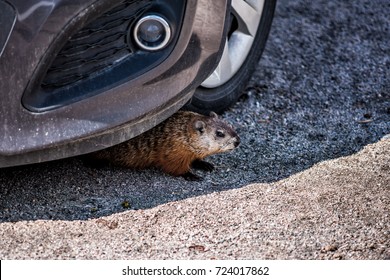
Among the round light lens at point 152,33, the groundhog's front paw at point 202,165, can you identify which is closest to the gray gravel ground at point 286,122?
the groundhog's front paw at point 202,165

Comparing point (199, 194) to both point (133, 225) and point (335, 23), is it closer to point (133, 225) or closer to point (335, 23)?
point (133, 225)

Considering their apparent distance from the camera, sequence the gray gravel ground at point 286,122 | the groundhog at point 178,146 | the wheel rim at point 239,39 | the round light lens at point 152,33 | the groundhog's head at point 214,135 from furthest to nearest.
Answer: the wheel rim at point 239,39 → the groundhog's head at point 214,135 → the groundhog at point 178,146 → the gray gravel ground at point 286,122 → the round light lens at point 152,33

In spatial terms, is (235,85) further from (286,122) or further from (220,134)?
(220,134)

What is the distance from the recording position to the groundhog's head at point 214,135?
575 centimetres

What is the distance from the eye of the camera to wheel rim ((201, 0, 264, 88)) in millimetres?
5934

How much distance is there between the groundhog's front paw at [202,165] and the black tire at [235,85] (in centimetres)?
43

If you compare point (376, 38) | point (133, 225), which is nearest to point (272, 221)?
point (133, 225)

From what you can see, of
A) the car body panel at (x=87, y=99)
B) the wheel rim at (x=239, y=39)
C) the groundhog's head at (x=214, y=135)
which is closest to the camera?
the car body panel at (x=87, y=99)

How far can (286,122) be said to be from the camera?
6.33 m

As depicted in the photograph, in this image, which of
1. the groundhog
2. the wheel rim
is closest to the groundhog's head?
the groundhog

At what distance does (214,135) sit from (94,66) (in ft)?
5.22

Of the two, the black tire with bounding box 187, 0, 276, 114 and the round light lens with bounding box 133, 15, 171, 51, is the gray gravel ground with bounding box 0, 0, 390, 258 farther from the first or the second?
the round light lens with bounding box 133, 15, 171, 51

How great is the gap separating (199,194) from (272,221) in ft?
2.01

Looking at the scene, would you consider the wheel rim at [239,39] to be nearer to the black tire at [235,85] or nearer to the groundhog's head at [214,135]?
the black tire at [235,85]
